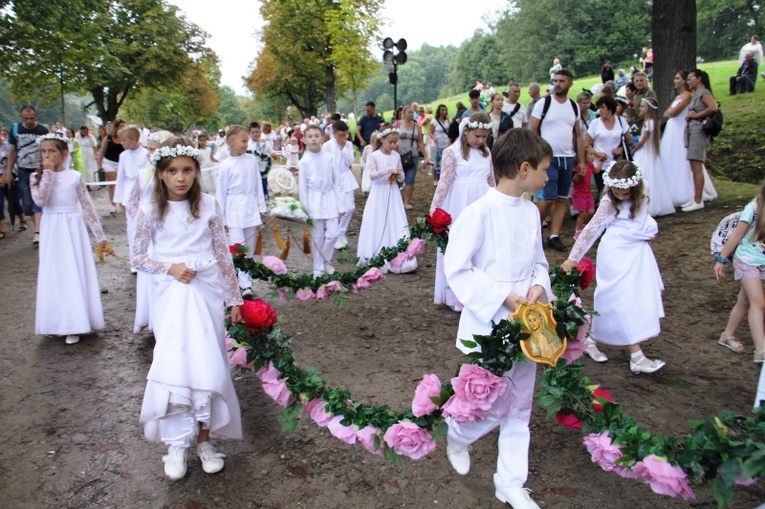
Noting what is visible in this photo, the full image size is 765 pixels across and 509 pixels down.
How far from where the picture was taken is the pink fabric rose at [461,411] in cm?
326

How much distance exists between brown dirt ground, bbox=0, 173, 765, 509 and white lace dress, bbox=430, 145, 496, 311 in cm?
39

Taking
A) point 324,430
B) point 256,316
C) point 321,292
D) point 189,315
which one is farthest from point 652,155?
point 189,315

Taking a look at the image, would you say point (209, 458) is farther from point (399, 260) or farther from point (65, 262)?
point (65, 262)

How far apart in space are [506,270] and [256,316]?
1.68 metres

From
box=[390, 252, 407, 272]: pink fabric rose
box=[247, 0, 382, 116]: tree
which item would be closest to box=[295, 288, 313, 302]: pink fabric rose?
box=[390, 252, 407, 272]: pink fabric rose

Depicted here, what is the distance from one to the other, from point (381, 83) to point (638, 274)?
135449mm

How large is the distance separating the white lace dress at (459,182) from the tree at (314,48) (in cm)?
2093

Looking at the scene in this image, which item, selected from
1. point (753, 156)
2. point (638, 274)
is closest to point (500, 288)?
point (638, 274)

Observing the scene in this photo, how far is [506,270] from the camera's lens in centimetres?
356

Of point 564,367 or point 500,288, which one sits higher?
point 500,288

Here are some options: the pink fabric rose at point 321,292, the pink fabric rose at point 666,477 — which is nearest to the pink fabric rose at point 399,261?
the pink fabric rose at point 321,292

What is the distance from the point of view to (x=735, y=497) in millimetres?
3660

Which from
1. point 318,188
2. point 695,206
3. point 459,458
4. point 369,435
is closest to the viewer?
point 369,435

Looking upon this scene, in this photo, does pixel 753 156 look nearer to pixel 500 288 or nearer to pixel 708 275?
pixel 708 275
